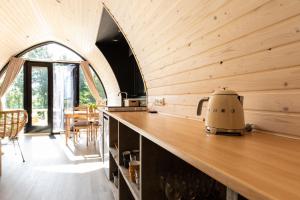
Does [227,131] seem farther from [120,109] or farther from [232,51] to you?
[120,109]

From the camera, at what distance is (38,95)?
686 cm

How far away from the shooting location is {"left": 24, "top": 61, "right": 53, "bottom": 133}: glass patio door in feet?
22.1

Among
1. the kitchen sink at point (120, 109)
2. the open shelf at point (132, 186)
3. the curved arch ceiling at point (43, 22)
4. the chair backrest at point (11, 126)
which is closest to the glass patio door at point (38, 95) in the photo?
the curved arch ceiling at point (43, 22)

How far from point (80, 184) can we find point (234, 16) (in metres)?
2.61

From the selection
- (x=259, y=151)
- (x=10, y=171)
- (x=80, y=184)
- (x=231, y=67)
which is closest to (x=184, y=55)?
(x=231, y=67)

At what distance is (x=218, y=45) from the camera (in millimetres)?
1544

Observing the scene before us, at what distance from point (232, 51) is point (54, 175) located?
2927 millimetres

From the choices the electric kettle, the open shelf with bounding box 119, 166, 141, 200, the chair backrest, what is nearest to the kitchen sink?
the open shelf with bounding box 119, 166, 141, 200

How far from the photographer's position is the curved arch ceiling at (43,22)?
3.86m

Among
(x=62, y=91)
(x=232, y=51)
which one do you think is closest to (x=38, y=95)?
(x=62, y=91)

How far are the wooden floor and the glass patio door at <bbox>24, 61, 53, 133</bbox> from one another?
1800mm

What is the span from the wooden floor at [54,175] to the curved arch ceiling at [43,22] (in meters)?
1.96

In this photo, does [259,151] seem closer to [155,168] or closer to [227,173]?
[227,173]

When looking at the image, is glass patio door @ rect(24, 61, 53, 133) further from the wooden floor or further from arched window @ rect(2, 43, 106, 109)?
the wooden floor
